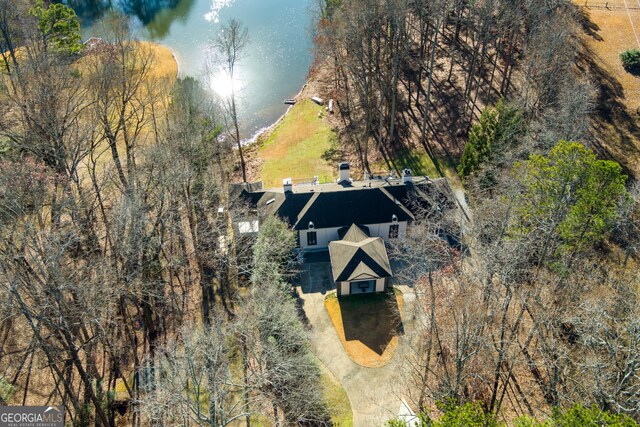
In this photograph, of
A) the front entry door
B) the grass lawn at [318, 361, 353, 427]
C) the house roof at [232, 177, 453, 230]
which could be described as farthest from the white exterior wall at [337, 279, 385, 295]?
the grass lawn at [318, 361, 353, 427]

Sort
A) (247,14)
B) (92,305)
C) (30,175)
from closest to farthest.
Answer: (92,305) < (30,175) < (247,14)

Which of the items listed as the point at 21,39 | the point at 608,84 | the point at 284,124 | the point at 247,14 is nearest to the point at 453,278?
the point at 284,124

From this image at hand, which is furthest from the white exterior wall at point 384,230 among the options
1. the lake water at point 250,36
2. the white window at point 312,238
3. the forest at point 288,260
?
the lake water at point 250,36

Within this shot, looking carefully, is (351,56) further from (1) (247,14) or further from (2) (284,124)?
(1) (247,14)

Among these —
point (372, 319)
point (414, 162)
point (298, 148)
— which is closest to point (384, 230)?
point (372, 319)

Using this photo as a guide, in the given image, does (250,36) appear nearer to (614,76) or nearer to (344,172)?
(344,172)

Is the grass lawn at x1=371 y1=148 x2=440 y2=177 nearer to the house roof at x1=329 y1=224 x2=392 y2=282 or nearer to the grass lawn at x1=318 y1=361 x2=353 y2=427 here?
the house roof at x1=329 y1=224 x2=392 y2=282
